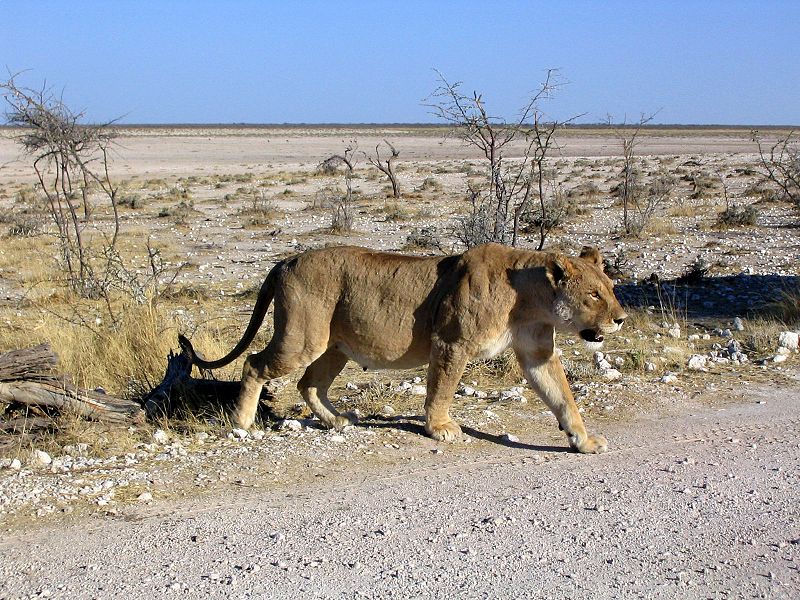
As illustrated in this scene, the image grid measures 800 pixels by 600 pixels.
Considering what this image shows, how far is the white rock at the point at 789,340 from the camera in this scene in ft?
32.7

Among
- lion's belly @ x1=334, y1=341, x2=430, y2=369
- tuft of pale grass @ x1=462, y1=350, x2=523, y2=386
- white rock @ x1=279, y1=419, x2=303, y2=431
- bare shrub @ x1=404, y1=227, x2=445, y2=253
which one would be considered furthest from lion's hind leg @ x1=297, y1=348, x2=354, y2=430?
bare shrub @ x1=404, y1=227, x2=445, y2=253

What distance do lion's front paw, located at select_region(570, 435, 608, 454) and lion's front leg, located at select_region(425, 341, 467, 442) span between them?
2.87 feet

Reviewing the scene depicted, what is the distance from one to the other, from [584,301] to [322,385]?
228 cm

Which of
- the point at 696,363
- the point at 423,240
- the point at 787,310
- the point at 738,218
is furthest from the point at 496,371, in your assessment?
the point at 738,218

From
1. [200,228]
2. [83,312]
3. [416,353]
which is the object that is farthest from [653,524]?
[200,228]

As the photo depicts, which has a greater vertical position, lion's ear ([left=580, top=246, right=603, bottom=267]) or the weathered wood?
lion's ear ([left=580, top=246, right=603, bottom=267])

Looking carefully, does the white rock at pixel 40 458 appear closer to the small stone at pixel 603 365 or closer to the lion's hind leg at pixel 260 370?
the lion's hind leg at pixel 260 370

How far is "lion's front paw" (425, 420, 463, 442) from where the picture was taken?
23.6 ft

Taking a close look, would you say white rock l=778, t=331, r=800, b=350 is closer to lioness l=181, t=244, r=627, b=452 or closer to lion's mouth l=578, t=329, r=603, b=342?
lioness l=181, t=244, r=627, b=452

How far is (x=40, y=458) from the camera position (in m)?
6.81

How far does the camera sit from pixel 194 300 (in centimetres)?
1403

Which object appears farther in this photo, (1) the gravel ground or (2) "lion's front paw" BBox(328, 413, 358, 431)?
(2) "lion's front paw" BBox(328, 413, 358, 431)

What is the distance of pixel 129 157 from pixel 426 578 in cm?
7668

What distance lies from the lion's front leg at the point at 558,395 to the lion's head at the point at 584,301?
39 cm
